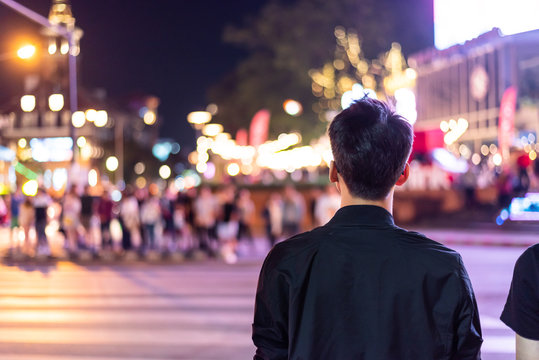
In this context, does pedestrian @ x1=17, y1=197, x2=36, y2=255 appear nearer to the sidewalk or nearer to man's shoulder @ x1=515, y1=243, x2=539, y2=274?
the sidewalk

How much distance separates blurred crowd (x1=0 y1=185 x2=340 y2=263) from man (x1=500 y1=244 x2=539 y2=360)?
15.8m

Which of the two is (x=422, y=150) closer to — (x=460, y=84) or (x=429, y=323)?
(x=460, y=84)

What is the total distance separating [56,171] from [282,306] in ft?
102

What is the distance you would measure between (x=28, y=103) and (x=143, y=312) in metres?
11.1

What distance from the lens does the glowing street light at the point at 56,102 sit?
65.1ft

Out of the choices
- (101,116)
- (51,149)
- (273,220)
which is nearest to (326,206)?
(273,220)

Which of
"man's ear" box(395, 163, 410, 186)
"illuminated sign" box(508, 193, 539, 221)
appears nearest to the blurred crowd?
"illuminated sign" box(508, 193, 539, 221)

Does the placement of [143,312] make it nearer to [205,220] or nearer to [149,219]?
[205,220]

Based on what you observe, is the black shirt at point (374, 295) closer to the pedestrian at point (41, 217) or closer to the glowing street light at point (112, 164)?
the pedestrian at point (41, 217)

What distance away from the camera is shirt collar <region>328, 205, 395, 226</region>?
→ 79.4 inches

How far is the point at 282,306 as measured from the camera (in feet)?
6.70

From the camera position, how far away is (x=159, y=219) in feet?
67.2

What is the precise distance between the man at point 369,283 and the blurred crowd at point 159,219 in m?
15.9

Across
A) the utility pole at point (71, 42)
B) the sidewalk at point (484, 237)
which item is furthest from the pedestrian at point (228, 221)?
the sidewalk at point (484, 237)
